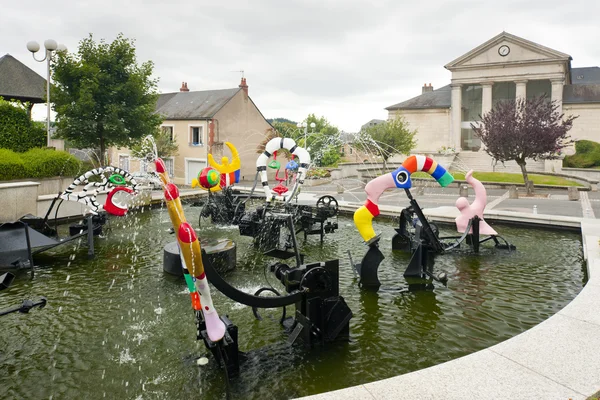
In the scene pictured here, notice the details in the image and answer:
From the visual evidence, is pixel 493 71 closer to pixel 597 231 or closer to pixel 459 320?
pixel 597 231

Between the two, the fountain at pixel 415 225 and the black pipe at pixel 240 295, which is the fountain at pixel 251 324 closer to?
the black pipe at pixel 240 295

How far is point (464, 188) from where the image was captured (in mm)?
26188

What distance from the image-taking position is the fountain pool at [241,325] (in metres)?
5.56

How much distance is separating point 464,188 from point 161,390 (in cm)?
2401

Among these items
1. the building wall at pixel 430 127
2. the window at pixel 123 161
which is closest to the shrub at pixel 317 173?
the window at pixel 123 161

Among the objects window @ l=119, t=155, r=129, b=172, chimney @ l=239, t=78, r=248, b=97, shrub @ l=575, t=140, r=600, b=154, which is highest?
chimney @ l=239, t=78, r=248, b=97

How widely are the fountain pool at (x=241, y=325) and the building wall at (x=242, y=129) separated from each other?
26526 millimetres

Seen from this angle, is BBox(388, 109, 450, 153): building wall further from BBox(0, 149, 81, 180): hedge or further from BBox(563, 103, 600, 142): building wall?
BBox(0, 149, 81, 180): hedge

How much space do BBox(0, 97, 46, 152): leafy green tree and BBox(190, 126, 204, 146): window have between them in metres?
16.8

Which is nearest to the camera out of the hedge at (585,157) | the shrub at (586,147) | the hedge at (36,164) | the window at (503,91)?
the hedge at (36,164)

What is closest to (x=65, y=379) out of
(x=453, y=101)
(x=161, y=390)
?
(x=161, y=390)

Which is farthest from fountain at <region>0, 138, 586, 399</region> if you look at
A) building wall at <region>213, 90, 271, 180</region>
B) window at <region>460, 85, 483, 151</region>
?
window at <region>460, 85, 483, 151</region>

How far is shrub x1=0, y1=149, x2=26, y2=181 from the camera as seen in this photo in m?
17.0

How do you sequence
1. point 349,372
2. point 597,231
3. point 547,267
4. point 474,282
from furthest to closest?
point 597,231, point 547,267, point 474,282, point 349,372
